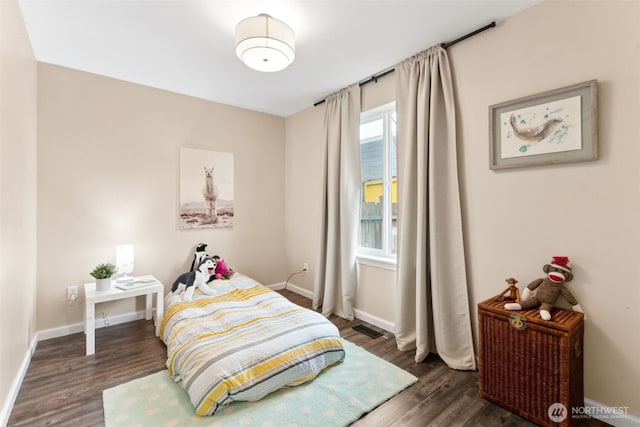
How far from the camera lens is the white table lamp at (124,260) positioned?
2812 mm

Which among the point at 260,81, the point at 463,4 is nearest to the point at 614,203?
the point at 463,4

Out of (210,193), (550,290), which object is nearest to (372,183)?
(550,290)

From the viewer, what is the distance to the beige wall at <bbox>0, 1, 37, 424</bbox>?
1603 millimetres

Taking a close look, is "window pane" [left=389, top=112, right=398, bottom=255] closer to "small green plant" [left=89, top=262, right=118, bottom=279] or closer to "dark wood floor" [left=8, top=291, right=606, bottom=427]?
"dark wood floor" [left=8, top=291, right=606, bottom=427]

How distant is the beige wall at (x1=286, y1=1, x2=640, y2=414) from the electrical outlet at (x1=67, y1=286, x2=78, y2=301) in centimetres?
355

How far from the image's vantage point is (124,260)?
9.26ft

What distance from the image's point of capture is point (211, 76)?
2895mm

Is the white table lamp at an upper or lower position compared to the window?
lower

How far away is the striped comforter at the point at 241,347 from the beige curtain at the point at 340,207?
2.52ft

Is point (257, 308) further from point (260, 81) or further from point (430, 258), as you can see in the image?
point (260, 81)

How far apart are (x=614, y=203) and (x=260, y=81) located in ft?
9.82

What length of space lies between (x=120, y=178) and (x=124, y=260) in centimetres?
86

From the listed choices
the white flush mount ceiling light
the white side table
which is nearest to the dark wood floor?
the white side table

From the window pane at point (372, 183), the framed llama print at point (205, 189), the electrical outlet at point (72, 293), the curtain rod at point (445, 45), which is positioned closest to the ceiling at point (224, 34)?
the curtain rod at point (445, 45)
